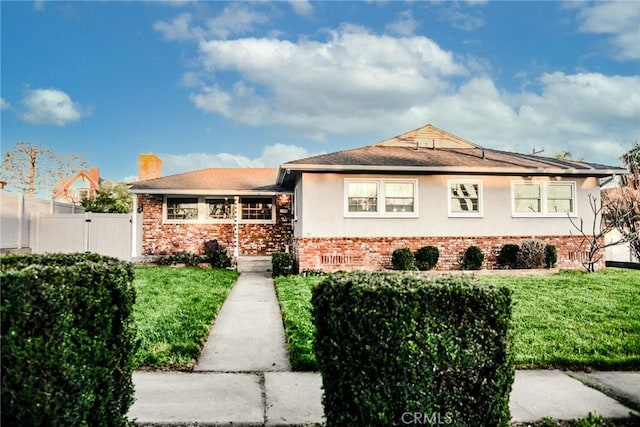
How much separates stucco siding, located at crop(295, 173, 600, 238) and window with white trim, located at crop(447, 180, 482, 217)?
154 millimetres

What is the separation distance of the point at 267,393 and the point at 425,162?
12.7 meters

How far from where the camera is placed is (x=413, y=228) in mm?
15695

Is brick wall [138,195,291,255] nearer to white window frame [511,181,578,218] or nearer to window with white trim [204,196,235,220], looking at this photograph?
→ window with white trim [204,196,235,220]

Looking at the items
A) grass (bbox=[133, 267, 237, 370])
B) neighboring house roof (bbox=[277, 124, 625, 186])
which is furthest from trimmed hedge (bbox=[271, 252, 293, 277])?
neighboring house roof (bbox=[277, 124, 625, 186])

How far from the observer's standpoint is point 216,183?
20359 mm

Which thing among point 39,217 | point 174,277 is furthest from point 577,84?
point 39,217

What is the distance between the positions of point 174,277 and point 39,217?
744cm

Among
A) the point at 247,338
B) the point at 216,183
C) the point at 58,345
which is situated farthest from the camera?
the point at 216,183

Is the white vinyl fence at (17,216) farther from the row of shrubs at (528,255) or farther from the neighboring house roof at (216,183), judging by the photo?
the row of shrubs at (528,255)

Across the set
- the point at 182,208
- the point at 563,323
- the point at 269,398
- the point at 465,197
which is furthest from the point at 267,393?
the point at 182,208

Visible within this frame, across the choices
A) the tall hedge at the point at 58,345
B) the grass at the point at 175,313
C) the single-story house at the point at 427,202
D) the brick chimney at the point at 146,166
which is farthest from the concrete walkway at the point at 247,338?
the brick chimney at the point at 146,166

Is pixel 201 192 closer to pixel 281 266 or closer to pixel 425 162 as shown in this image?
pixel 281 266

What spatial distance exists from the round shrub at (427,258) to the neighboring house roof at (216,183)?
724cm

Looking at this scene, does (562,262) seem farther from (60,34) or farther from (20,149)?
(20,149)
